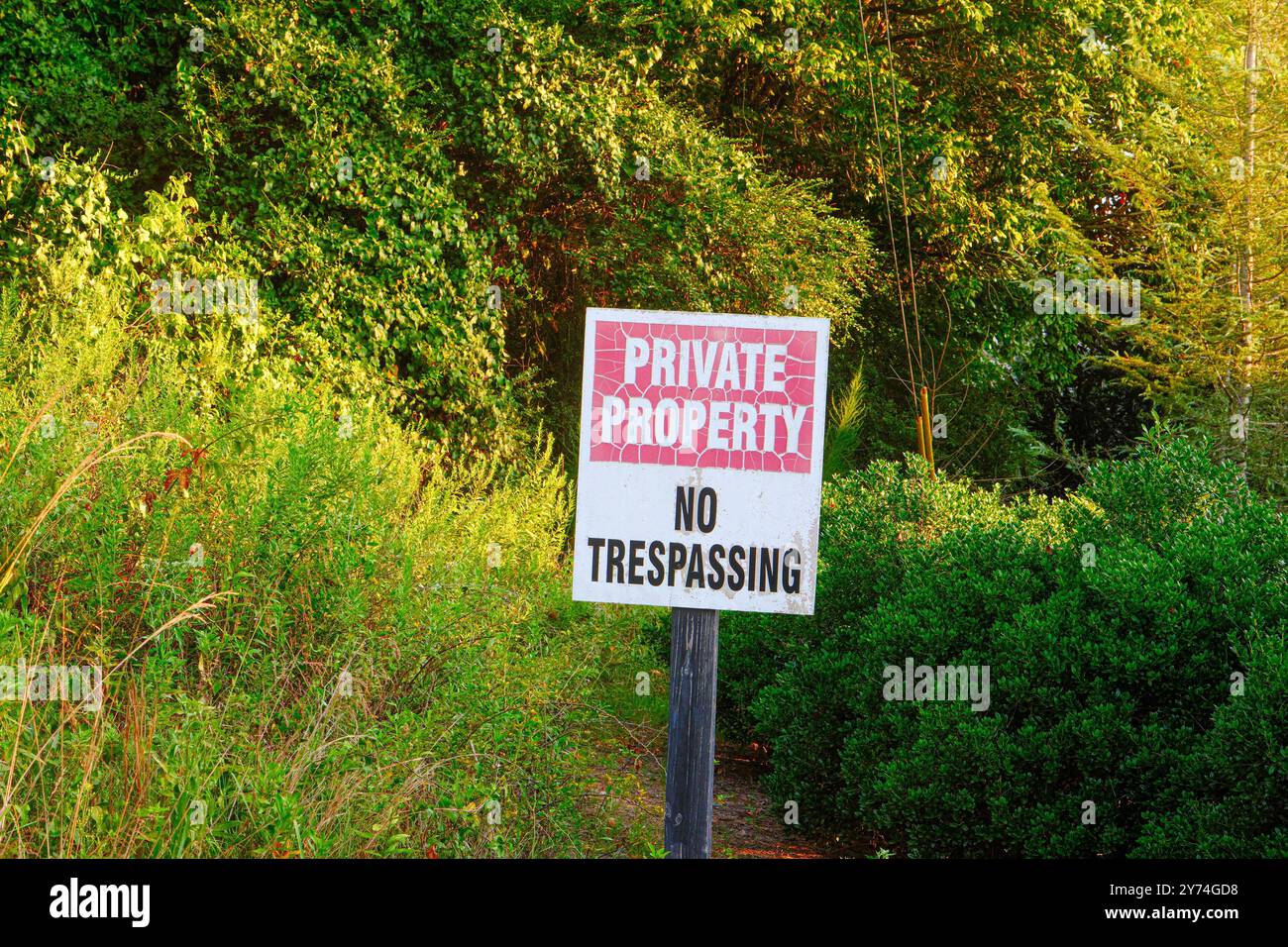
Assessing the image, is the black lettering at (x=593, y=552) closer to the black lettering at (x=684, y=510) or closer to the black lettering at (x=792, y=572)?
the black lettering at (x=684, y=510)

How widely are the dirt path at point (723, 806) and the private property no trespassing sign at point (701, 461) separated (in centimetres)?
199

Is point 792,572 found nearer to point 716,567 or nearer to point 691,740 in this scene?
point 716,567

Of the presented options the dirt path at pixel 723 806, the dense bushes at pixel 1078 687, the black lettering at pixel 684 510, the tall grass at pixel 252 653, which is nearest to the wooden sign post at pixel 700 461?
the black lettering at pixel 684 510

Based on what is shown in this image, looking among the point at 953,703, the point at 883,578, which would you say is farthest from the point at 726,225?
the point at 953,703

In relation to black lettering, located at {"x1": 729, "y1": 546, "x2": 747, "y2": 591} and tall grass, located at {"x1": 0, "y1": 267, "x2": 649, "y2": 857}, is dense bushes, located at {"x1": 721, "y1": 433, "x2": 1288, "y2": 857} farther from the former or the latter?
black lettering, located at {"x1": 729, "y1": 546, "x2": 747, "y2": 591}

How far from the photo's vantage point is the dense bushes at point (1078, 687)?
3.84m

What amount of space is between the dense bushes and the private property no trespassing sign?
6.13ft

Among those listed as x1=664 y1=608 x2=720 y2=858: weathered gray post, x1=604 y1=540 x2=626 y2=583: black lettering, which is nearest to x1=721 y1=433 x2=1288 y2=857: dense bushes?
x1=664 y1=608 x2=720 y2=858: weathered gray post

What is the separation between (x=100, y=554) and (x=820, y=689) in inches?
116

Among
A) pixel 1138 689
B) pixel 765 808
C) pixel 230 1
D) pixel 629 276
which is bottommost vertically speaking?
pixel 765 808

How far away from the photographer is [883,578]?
546 centimetres

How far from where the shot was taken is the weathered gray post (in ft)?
9.78

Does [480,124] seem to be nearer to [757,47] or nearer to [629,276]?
[629,276]

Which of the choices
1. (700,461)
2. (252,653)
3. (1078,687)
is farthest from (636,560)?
(1078,687)
